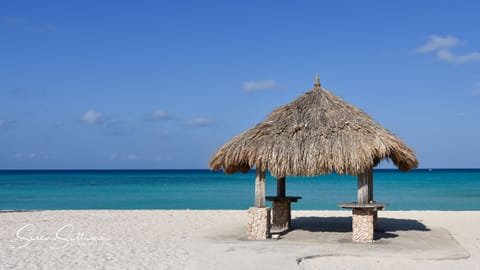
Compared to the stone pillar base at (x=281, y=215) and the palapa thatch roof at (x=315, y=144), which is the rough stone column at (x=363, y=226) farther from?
the stone pillar base at (x=281, y=215)

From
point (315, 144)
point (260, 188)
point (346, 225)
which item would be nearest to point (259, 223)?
point (260, 188)

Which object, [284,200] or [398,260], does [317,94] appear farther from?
[398,260]

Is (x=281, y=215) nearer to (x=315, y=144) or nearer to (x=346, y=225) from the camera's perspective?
(x=346, y=225)

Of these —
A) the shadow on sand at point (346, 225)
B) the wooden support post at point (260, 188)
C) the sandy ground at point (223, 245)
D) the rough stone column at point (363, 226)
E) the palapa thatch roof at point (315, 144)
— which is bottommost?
the sandy ground at point (223, 245)

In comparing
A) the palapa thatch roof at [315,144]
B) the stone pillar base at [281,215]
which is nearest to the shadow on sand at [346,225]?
the stone pillar base at [281,215]

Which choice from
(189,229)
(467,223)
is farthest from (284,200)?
(467,223)

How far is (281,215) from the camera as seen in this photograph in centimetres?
1184

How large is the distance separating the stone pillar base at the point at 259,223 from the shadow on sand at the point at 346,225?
5.77 ft

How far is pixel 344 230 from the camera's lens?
39.0ft

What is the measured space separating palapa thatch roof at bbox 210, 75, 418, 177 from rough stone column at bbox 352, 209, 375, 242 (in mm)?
793

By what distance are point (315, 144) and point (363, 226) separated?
5.67ft

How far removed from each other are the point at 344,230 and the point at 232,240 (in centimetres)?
276

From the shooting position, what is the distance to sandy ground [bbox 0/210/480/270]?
27.0 ft

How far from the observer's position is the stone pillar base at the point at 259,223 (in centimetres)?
1037
